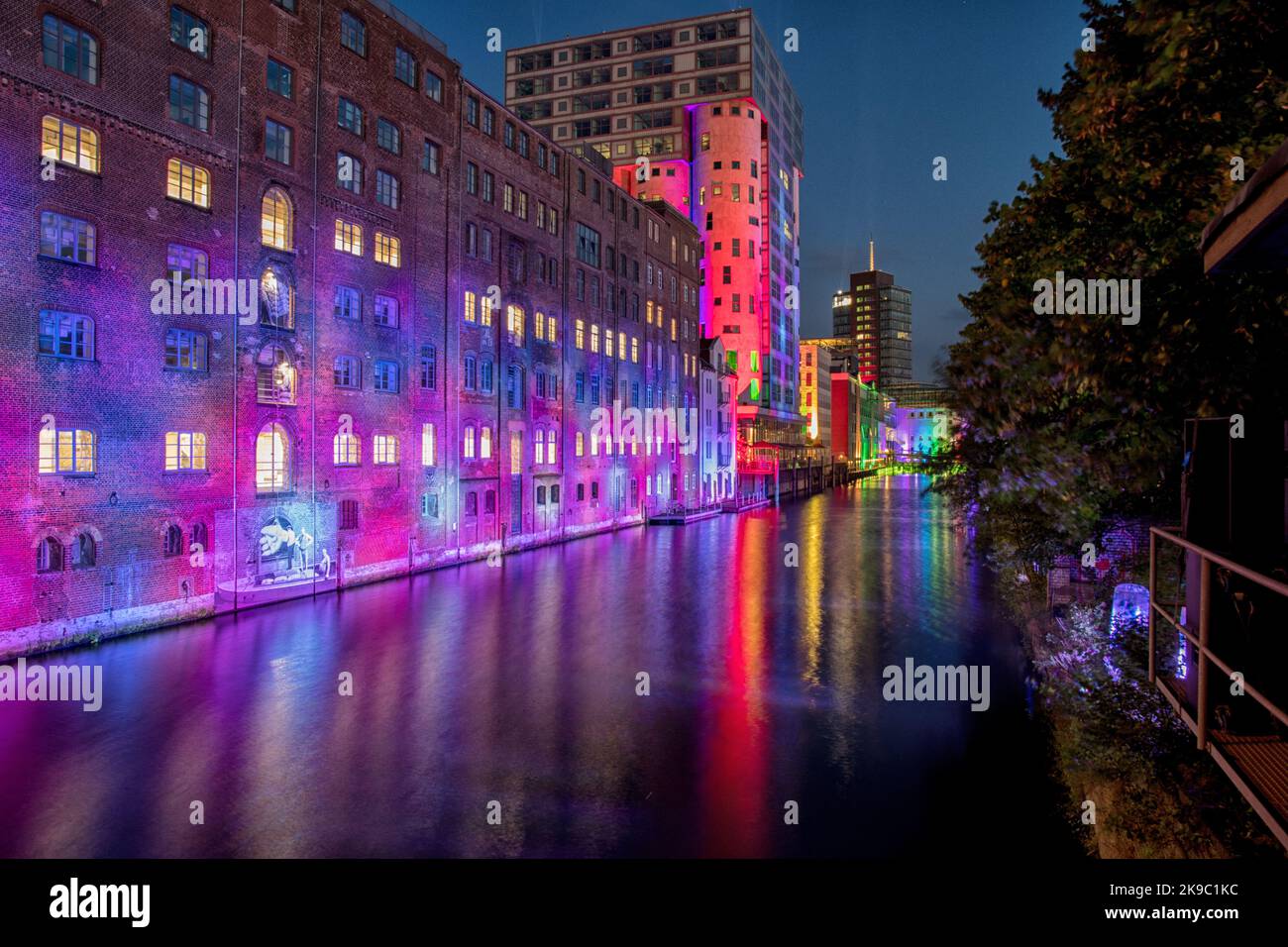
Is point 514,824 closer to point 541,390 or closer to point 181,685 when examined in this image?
point 181,685

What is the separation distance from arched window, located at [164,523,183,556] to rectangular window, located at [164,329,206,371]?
192 inches

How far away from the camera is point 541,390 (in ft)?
147

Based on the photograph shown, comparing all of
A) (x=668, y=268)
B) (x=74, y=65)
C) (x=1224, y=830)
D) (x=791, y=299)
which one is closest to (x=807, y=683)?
(x=1224, y=830)

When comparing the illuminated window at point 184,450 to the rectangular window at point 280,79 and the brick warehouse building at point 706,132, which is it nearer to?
the rectangular window at point 280,79

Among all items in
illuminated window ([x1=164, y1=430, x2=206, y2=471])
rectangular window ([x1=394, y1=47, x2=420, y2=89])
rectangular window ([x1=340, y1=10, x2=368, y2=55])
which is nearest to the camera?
illuminated window ([x1=164, y1=430, x2=206, y2=471])

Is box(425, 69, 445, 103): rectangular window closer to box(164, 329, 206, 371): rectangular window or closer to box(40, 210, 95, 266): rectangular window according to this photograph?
box(164, 329, 206, 371): rectangular window

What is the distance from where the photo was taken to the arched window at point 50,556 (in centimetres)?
2005

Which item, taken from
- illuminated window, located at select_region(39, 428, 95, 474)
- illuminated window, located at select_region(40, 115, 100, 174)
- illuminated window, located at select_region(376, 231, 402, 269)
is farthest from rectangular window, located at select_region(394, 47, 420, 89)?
illuminated window, located at select_region(39, 428, 95, 474)

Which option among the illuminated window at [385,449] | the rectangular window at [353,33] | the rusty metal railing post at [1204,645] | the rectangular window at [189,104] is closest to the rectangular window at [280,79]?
the rectangular window at [189,104]

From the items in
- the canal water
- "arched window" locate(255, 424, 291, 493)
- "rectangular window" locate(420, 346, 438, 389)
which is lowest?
the canal water

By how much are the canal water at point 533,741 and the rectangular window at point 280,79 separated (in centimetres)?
1807

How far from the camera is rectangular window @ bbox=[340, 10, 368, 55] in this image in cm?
3008

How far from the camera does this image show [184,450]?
23797 millimetres

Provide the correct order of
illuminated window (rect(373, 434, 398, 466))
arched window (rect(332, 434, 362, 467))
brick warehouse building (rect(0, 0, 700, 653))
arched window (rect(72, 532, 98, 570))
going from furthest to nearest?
illuminated window (rect(373, 434, 398, 466)) → arched window (rect(332, 434, 362, 467)) → arched window (rect(72, 532, 98, 570)) → brick warehouse building (rect(0, 0, 700, 653))
